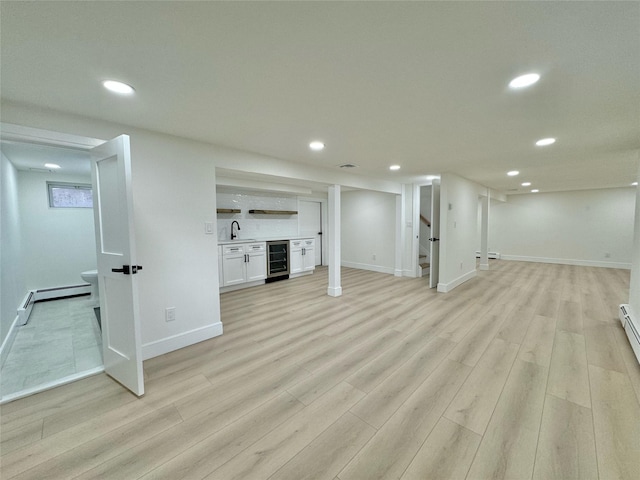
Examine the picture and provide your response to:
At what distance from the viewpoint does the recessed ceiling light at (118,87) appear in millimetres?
1565

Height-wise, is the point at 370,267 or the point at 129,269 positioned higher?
the point at 129,269

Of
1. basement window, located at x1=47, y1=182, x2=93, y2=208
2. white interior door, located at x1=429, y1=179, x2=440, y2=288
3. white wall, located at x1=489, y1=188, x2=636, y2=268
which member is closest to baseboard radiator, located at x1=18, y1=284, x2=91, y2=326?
basement window, located at x1=47, y1=182, x2=93, y2=208

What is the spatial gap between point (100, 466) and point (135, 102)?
7.41 feet

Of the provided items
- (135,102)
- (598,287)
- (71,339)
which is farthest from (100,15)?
(598,287)

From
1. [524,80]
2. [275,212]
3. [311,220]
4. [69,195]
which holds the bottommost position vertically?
[311,220]

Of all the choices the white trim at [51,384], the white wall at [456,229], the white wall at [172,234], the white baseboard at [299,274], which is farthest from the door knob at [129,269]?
the white wall at [456,229]

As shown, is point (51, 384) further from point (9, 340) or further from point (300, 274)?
point (300, 274)

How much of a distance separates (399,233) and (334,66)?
5022 millimetres

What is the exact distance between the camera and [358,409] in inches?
70.5

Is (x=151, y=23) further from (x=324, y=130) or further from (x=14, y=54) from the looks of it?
(x=324, y=130)

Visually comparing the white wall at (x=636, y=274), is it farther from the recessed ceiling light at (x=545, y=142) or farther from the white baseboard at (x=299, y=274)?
the white baseboard at (x=299, y=274)

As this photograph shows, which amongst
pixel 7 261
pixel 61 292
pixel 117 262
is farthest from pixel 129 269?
pixel 61 292

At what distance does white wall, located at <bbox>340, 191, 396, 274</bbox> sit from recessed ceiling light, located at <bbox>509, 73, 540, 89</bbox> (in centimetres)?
460

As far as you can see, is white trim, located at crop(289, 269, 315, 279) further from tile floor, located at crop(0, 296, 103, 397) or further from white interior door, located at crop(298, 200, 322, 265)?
tile floor, located at crop(0, 296, 103, 397)
